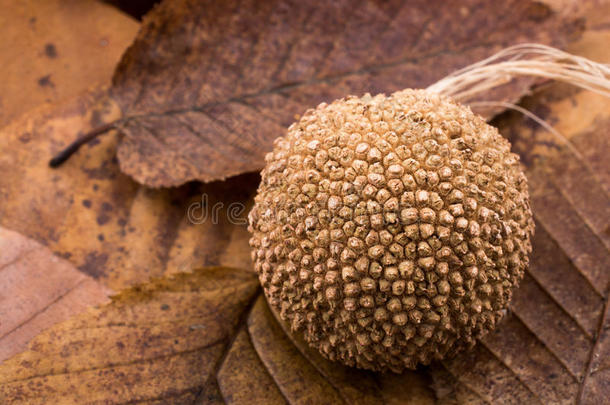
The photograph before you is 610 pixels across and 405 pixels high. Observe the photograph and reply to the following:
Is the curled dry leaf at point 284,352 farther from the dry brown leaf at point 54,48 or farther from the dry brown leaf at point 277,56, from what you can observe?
the dry brown leaf at point 54,48

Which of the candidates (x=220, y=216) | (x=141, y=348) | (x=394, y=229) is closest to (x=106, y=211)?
(x=220, y=216)

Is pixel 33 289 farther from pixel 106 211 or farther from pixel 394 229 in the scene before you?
pixel 394 229

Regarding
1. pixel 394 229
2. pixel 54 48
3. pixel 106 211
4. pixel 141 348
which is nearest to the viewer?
pixel 394 229

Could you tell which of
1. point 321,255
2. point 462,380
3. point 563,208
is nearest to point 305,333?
point 321,255

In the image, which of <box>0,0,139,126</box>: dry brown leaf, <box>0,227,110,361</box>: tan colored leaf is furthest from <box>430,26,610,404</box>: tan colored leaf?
<box>0,0,139,126</box>: dry brown leaf

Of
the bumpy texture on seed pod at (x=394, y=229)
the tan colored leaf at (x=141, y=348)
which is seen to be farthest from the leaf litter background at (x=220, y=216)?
the bumpy texture on seed pod at (x=394, y=229)

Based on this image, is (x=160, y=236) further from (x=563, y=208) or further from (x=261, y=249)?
(x=563, y=208)
